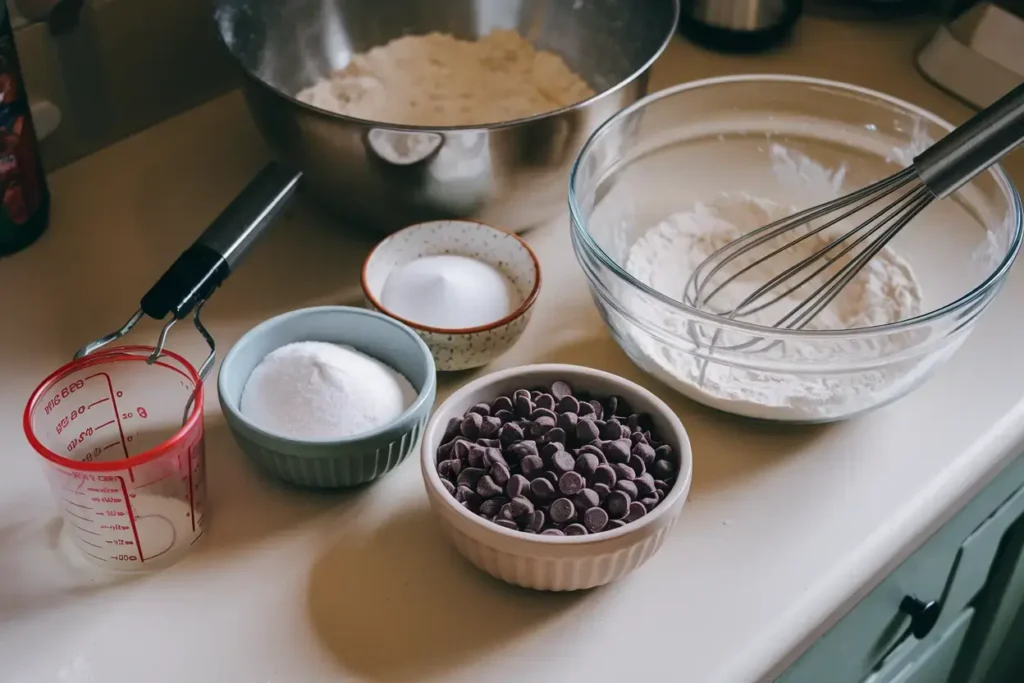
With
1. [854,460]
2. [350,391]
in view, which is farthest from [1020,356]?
[350,391]

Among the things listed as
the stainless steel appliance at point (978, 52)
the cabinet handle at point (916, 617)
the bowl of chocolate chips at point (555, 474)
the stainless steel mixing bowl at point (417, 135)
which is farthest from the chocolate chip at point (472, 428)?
the stainless steel appliance at point (978, 52)

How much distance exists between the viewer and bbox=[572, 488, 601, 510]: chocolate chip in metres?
0.56

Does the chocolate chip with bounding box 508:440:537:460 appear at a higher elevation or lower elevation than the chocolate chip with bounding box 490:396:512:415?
higher

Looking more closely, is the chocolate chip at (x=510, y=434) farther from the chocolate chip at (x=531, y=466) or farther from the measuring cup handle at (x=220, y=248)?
the measuring cup handle at (x=220, y=248)

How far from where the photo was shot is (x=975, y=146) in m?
0.60

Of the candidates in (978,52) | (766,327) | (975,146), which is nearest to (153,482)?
(766,327)

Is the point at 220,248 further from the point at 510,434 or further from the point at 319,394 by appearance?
the point at 510,434

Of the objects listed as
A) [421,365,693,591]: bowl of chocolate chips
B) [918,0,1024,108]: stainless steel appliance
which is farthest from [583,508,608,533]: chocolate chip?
[918,0,1024,108]: stainless steel appliance

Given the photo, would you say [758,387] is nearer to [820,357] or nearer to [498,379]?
[820,357]

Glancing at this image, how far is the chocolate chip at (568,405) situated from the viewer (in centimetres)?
62

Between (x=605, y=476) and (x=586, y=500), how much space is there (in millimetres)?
20

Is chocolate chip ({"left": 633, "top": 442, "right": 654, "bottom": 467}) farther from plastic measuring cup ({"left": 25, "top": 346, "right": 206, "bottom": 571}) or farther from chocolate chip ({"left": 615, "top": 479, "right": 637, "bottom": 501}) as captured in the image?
plastic measuring cup ({"left": 25, "top": 346, "right": 206, "bottom": 571})

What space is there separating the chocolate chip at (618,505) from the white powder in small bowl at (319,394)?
0.15 meters

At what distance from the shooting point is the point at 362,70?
892mm
